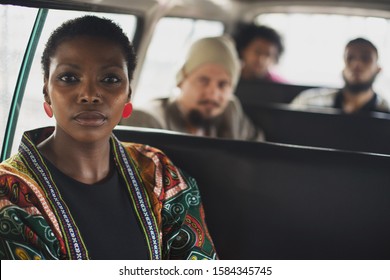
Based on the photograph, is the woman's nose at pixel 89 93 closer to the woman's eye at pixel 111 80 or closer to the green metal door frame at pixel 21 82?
the woman's eye at pixel 111 80

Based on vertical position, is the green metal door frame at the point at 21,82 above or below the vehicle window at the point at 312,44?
below

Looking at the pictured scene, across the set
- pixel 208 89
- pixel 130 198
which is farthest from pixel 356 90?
pixel 130 198

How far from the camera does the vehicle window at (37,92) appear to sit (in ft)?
3.90

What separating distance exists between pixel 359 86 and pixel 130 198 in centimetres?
161

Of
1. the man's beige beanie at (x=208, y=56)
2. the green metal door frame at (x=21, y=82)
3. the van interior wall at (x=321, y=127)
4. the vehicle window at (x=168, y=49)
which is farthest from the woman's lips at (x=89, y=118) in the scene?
the man's beige beanie at (x=208, y=56)

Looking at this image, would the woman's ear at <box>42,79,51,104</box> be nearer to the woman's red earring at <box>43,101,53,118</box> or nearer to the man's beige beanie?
the woman's red earring at <box>43,101,53,118</box>

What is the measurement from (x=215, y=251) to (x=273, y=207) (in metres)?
0.17

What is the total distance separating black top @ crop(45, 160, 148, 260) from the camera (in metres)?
1.16

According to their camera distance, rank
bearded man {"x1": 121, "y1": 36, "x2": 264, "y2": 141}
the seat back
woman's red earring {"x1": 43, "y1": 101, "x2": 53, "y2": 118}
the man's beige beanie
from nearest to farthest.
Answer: woman's red earring {"x1": 43, "y1": 101, "x2": 53, "y2": 118} < bearded man {"x1": 121, "y1": 36, "x2": 264, "y2": 141} < the man's beige beanie < the seat back

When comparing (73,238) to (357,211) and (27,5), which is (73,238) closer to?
(27,5)

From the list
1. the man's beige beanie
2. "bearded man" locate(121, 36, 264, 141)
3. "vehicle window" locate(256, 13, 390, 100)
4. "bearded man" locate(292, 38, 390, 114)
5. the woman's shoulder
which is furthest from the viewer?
"vehicle window" locate(256, 13, 390, 100)

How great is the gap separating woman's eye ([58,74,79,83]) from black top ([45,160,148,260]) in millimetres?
155

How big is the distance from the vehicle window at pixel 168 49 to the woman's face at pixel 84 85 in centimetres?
69

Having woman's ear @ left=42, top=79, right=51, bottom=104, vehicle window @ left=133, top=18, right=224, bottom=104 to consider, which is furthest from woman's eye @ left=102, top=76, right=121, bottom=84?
vehicle window @ left=133, top=18, right=224, bottom=104
